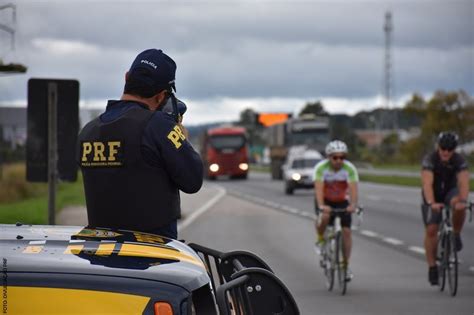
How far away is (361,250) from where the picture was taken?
66.4 feet

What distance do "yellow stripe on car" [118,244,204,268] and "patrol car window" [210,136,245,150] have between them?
7326 centimetres

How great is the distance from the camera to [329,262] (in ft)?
48.2

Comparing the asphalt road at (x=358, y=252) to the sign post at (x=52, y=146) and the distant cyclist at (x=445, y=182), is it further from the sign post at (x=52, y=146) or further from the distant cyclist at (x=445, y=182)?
the sign post at (x=52, y=146)

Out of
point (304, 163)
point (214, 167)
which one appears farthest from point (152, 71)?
point (214, 167)

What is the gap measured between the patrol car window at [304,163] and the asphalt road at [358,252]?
10.2m

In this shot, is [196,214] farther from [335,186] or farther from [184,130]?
[184,130]

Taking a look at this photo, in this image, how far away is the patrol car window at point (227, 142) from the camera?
7775 cm

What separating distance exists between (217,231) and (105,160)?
2010cm

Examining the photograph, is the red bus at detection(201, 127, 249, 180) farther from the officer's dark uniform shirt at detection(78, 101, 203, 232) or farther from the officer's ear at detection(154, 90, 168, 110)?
the officer's dark uniform shirt at detection(78, 101, 203, 232)

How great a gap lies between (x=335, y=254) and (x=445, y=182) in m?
1.58

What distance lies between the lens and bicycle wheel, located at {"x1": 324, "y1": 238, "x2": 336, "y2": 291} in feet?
47.1

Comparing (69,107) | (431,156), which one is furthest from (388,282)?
(69,107)

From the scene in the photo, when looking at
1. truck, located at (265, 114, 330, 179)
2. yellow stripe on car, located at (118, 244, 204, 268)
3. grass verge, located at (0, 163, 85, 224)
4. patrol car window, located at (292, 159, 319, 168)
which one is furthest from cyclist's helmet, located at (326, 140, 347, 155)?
truck, located at (265, 114, 330, 179)

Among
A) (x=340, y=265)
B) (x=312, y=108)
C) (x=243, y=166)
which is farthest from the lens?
(x=312, y=108)
